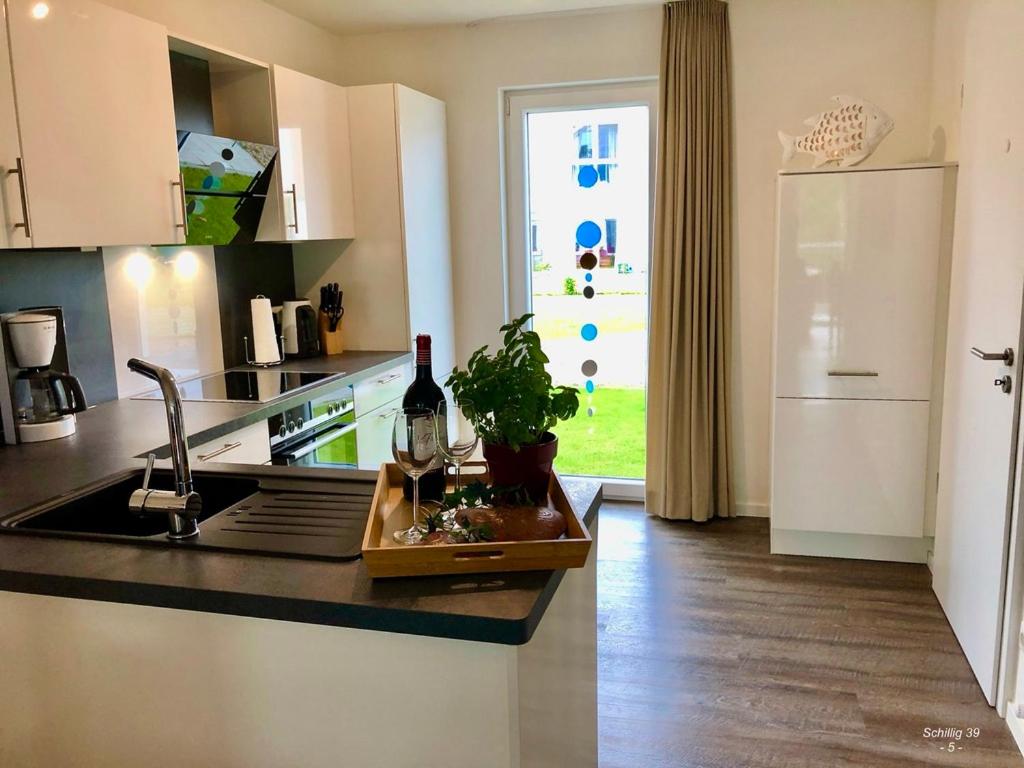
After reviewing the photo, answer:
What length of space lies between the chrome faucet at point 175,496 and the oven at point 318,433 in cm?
130

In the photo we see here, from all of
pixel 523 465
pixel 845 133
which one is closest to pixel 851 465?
pixel 845 133

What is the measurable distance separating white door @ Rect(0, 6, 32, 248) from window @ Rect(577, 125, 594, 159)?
277cm

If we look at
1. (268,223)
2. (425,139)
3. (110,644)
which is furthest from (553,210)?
(110,644)

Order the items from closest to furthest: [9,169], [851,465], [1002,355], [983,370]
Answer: [9,169] < [1002,355] < [983,370] < [851,465]

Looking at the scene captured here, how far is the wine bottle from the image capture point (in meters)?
1.63

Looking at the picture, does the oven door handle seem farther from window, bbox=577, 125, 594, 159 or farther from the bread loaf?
window, bbox=577, 125, 594, 159

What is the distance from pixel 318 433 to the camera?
326cm

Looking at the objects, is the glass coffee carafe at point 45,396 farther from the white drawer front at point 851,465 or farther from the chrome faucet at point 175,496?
the white drawer front at point 851,465

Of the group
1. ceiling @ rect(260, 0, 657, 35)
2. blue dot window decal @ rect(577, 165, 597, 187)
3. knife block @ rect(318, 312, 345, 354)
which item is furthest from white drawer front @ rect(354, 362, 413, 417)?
ceiling @ rect(260, 0, 657, 35)

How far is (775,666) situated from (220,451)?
198cm

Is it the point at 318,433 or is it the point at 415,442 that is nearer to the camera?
the point at 415,442

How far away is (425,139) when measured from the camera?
4074mm

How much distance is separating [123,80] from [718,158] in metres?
2.57

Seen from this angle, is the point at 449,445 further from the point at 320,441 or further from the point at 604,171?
the point at 604,171
